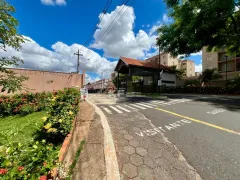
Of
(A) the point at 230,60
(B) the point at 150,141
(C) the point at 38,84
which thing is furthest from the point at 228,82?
(C) the point at 38,84

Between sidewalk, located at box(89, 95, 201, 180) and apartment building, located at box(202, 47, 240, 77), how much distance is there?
100 feet

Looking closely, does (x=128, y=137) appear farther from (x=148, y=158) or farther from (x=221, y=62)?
(x=221, y=62)

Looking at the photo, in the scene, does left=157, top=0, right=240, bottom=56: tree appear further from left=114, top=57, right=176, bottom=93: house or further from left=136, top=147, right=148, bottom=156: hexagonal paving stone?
left=136, top=147, right=148, bottom=156: hexagonal paving stone

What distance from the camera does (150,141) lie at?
320cm

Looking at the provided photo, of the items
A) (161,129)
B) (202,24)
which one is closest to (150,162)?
(161,129)

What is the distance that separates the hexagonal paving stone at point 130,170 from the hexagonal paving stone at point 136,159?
106mm

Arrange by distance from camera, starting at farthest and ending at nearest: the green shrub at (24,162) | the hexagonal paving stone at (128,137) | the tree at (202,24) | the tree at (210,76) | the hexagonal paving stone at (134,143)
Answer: the tree at (210,76) < the tree at (202,24) < the hexagonal paving stone at (128,137) < the hexagonal paving stone at (134,143) < the green shrub at (24,162)

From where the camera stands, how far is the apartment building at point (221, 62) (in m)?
26.1

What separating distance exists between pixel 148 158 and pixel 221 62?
118 ft

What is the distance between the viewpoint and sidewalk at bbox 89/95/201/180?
81.7 inches

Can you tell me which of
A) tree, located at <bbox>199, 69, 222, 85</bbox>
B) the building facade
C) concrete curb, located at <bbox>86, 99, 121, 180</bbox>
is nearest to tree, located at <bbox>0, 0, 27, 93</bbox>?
concrete curb, located at <bbox>86, 99, 121, 180</bbox>

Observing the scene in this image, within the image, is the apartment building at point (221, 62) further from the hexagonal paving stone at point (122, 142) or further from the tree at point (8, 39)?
the tree at point (8, 39)

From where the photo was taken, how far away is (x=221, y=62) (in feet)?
94.2

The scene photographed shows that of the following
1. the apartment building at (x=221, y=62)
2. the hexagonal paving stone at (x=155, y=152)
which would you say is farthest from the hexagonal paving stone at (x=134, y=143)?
the apartment building at (x=221, y=62)
